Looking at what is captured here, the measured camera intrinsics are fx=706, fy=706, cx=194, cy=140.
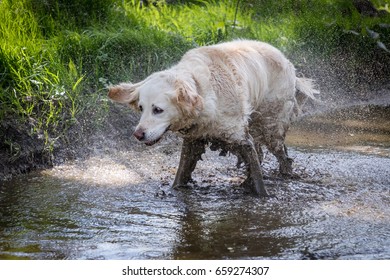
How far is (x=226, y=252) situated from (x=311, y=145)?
13.0 ft

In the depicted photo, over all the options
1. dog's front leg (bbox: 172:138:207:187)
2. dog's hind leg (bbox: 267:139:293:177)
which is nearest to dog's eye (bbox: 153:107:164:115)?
dog's front leg (bbox: 172:138:207:187)

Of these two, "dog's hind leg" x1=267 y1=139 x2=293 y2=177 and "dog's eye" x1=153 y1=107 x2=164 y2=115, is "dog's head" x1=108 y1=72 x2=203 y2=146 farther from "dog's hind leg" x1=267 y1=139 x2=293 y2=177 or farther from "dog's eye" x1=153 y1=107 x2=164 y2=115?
"dog's hind leg" x1=267 y1=139 x2=293 y2=177

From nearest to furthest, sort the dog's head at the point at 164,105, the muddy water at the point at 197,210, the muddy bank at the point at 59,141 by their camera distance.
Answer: the muddy water at the point at 197,210
the dog's head at the point at 164,105
the muddy bank at the point at 59,141

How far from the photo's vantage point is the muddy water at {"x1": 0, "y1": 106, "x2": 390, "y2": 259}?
4836mm

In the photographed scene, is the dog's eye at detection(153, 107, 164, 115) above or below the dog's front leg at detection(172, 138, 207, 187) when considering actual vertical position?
above

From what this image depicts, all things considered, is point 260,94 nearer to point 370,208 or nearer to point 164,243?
point 370,208

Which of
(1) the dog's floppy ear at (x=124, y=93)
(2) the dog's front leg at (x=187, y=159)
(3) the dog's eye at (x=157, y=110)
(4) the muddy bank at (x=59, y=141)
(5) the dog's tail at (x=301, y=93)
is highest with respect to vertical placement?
(3) the dog's eye at (x=157, y=110)

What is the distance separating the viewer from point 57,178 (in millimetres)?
6719

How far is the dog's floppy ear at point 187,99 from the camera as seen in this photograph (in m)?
5.42

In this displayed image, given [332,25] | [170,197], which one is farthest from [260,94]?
[332,25]

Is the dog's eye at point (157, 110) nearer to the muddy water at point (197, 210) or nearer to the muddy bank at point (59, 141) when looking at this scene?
the muddy water at point (197, 210)

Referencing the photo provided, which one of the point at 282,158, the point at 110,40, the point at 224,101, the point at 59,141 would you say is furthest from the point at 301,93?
the point at 110,40

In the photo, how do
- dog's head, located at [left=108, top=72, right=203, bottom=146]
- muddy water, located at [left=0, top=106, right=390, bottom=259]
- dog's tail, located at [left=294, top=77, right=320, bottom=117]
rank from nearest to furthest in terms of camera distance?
muddy water, located at [left=0, top=106, right=390, bottom=259] → dog's head, located at [left=108, top=72, right=203, bottom=146] → dog's tail, located at [left=294, top=77, right=320, bottom=117]

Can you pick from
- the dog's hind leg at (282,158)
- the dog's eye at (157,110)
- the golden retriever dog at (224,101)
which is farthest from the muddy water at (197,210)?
the dog's eye at (157,110)
